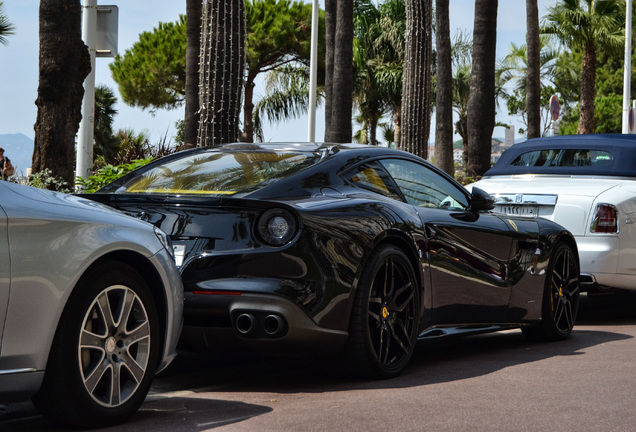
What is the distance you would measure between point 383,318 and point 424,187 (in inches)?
48.8

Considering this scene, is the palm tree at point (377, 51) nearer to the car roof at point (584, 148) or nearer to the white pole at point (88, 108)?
the white pole at point (88, 108)

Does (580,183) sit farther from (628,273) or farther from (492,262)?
(492,262)

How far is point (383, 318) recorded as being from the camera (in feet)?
19.2

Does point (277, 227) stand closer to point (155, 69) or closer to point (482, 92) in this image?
point (482, 92)

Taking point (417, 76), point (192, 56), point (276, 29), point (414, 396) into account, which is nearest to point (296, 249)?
point (414, 396)

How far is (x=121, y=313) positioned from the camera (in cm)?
454

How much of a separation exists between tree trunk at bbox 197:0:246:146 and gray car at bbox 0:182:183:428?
6.62 m

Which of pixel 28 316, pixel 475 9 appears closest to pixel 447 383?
pixel 28 316

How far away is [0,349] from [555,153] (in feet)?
25.1

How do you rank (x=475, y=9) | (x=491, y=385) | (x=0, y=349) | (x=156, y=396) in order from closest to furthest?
(x=0, y=349), (x=156, y=396), (x=491, y=385), (x=475, y=9)

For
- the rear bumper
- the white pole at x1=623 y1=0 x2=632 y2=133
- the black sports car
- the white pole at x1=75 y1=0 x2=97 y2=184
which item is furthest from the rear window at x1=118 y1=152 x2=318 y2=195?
the white pole at x1=623 y1=0 x2=632 y2=133

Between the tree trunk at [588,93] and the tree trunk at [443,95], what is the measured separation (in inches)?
520

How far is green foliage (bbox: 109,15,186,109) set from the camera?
4741cm

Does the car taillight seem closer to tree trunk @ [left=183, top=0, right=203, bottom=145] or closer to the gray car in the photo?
the gray car
